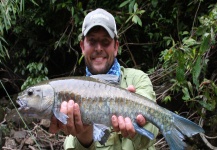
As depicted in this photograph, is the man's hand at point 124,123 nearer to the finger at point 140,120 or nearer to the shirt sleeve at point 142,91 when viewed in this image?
the finger at point 140,120

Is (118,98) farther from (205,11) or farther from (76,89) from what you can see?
(205,11)

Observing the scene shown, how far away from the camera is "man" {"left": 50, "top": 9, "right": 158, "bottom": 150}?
2.33 metres

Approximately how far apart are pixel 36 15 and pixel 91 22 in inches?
119

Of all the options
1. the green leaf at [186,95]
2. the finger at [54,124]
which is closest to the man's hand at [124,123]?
the finger at [54,124]

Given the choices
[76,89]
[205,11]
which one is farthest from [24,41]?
[76,89]

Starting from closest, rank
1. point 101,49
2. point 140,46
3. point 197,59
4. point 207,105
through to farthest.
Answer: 1. point 101,49
2. point 197,59
3. point 207,105
4. point 140,46

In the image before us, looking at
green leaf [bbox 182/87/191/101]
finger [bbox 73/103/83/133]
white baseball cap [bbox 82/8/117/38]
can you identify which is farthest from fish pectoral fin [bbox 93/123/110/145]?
green leaf [bbox 182/87/191/101]

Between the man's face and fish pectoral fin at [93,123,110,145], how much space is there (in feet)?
2.08

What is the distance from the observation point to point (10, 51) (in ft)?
20.1

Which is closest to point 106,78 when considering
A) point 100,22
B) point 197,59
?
point 100,22

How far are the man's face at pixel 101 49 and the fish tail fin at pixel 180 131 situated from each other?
756mm

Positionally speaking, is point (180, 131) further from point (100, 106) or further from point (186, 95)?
point (186, 95)

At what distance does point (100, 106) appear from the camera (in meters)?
2.20

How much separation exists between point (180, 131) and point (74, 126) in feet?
2.14
